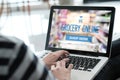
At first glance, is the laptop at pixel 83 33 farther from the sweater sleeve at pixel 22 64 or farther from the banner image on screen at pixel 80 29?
the sweater sleeve at pixel 22 64

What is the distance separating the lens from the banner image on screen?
1201 mm

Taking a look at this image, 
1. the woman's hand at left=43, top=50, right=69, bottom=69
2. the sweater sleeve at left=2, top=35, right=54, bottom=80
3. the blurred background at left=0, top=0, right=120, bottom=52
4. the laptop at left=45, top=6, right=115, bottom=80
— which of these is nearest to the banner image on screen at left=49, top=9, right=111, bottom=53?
the laptop at left=45, top=6, right=115, bottom=80

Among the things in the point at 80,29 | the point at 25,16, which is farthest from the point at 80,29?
the point at 25,16

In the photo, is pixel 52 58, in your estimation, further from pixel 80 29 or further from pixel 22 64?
pixel 22 64

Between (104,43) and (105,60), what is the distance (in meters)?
0.09

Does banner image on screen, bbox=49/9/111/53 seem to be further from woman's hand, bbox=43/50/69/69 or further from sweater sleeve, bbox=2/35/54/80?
sweater sleeve, bbox=2/35/54/80

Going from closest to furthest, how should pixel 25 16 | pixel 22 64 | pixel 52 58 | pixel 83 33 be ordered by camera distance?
pixel 22 64, pixel 52 58, pixel 83 33, pixel 25 16

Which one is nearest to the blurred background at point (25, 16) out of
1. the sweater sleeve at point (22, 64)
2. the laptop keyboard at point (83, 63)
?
the laptop keyboard at point (83, 63)

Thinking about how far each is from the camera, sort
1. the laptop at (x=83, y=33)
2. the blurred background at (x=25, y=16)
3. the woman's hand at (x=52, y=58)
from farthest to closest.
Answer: the blurred background at (x=25, y=16) < the laptop at (x=83, y=33) < the woman's hand at (x=52, y=58)

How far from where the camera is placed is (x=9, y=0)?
4957mm

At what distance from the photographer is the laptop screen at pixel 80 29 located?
1.20 m

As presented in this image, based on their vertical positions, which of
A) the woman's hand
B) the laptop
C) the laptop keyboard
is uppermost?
the laptop

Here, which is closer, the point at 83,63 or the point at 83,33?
the point at 83,63

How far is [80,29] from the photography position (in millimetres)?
1260
